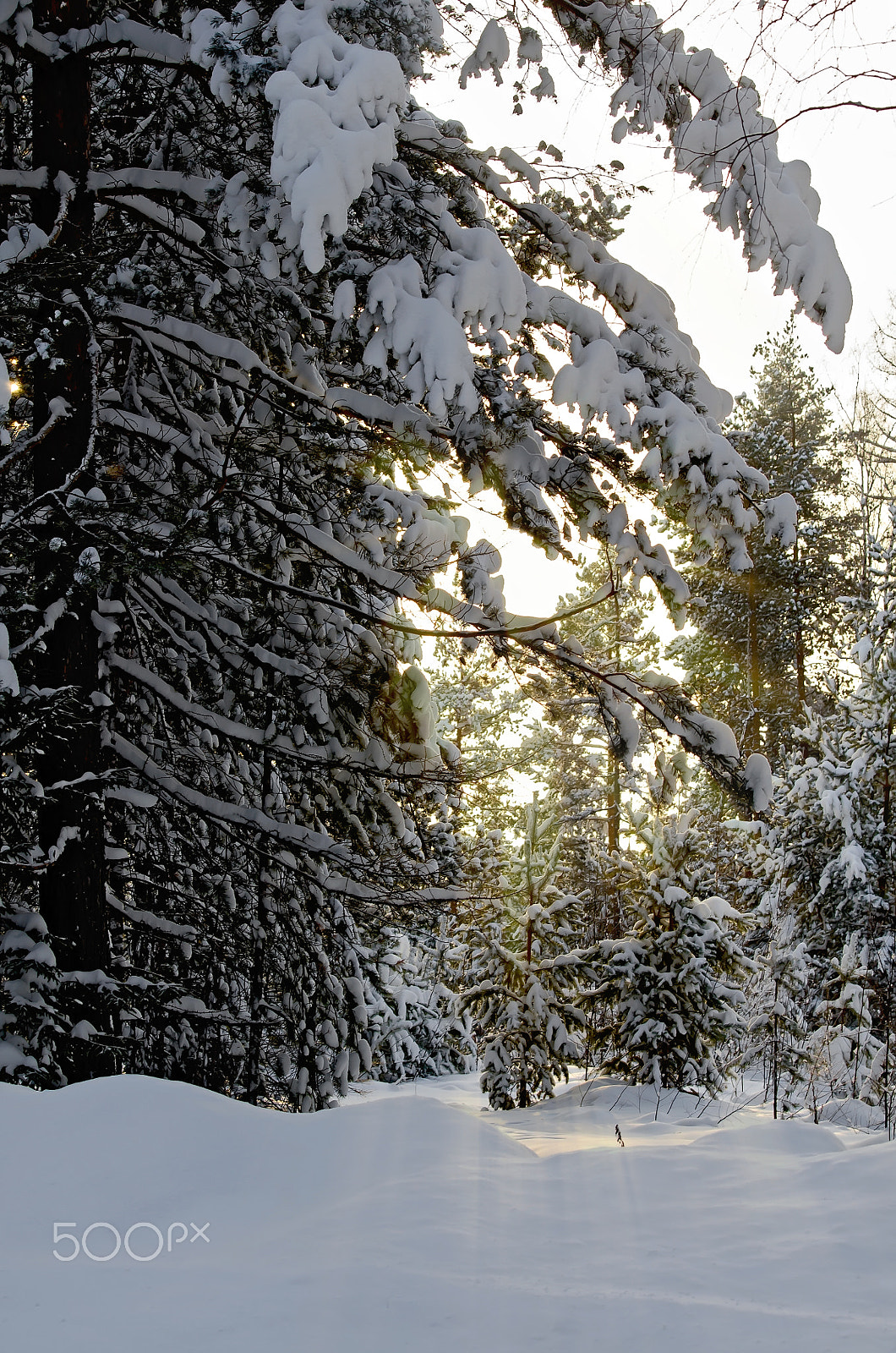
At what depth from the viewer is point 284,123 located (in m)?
3.28

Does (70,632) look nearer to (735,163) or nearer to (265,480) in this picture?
(265,480)

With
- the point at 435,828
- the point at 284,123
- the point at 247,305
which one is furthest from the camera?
the point at 435,828

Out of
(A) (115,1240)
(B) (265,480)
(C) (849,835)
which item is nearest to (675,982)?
(C) (849,835)

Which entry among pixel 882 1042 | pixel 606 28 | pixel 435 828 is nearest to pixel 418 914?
pixel 435 828

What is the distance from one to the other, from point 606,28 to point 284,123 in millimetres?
3188

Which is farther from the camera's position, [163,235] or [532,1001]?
[532,1001]

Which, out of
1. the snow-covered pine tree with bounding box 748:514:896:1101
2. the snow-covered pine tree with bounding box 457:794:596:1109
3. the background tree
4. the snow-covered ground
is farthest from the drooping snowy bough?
the background tree

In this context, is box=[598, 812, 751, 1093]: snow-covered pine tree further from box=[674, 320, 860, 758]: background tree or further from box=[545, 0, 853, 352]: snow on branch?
box=[674, 320, 860, 758]: background tree

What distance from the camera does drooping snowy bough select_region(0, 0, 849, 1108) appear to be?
4.40 metres

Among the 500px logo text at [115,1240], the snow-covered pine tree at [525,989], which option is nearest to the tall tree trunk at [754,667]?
the snow-covered pine tree at [525,989]

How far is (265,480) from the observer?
18.1 ft

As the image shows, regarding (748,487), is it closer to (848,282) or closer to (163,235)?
(848,282)

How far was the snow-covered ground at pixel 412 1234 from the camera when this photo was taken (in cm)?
216

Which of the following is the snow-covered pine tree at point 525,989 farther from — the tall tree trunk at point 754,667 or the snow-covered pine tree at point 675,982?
the tall tree trunk at point 754,667
